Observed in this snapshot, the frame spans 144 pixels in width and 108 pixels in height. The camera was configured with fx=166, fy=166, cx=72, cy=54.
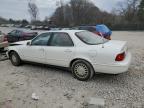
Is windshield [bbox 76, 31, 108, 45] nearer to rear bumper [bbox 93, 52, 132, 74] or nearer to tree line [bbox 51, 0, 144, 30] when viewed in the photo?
rear bumper [bbox 93, 52, 132, 74]

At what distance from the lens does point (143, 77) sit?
499 cm

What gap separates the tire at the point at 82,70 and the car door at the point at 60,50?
0.27 m

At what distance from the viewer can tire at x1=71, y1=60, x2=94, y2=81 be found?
15.4ft

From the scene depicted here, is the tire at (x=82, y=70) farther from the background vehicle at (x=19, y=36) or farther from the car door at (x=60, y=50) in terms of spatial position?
the background vehicle at (x=19, y=36)

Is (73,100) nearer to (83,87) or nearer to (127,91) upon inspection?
(83,87)

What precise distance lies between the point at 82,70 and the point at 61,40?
1.19 meters

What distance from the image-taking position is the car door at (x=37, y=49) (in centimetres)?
564

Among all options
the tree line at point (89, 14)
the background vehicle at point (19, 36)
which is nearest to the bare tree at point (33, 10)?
the tree line at point (89, 14)

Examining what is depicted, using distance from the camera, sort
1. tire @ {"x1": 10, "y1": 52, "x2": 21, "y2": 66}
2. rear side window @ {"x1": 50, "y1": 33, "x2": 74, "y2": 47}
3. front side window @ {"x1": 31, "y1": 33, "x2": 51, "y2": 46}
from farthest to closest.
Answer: tire @ {"x1": 10, "y1": 52, "x2": 21, "y2": 66} < front side window @ {"x1": 31, "y1": 33, "x2": 51, "y2": 46} < rear side window @ {"x1": 50, "y1": 33, "x2": 74, "y2": 47}

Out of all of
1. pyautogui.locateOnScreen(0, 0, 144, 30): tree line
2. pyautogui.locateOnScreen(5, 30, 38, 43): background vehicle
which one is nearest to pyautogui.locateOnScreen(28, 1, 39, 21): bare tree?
pyautogui.locateOnScreen(0, 0, 144, 30): tree line

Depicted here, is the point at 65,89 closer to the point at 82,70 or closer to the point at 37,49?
the point at 82,70

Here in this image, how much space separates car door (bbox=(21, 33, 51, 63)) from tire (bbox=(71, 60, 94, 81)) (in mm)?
1298

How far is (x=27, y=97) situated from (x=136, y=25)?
33657 mm

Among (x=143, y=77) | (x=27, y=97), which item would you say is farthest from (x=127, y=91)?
(x=27, y=97)
